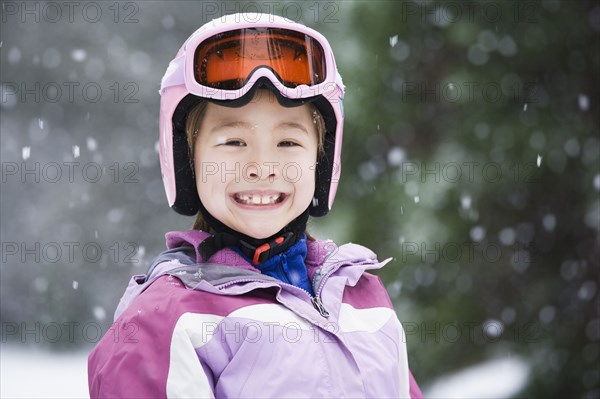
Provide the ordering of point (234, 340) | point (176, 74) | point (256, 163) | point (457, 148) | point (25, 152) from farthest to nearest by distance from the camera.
A: 1. point (25, 152)
2. point (457, 148)
3. point (176, 74)
4. point (256, 163)
5. point (234, 340)

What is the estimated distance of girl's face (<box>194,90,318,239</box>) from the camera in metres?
1.97

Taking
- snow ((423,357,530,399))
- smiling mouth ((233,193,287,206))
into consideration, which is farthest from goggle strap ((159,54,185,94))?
snow ((423,357,530,399))

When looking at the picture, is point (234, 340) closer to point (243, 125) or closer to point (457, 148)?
point (243, 125)

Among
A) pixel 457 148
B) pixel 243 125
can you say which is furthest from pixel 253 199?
pixel 457 148

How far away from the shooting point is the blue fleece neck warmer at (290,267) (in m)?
2.08

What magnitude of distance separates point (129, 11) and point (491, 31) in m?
2.72

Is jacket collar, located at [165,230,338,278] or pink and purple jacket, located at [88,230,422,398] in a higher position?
jacket collar, located at [165,230,338,278]

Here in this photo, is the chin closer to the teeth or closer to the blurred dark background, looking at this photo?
the teeth

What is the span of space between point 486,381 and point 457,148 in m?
1.67

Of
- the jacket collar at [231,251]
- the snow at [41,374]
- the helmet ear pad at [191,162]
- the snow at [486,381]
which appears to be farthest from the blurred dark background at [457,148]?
the jacket collar at [231,251]

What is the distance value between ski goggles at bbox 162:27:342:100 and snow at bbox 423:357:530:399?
11.7ft

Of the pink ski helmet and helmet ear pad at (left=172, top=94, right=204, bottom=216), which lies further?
helmet ear pad at (left=172, top=94, right=204, bottom=216)

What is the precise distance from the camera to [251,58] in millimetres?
2031

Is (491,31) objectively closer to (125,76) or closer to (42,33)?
(125,76)
